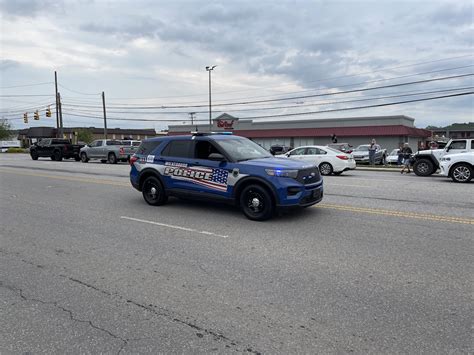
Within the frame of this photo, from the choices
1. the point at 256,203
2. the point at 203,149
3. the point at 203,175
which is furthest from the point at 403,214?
the point at 203,149

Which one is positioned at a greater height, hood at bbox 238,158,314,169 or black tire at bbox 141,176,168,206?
hood at bbox 238,158,314,169

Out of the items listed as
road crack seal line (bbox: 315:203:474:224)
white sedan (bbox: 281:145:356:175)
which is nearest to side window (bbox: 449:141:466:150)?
white sedan (bbox: 281:145:356:175)

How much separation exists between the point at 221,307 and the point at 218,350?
707 millimetres

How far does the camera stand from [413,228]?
641cm

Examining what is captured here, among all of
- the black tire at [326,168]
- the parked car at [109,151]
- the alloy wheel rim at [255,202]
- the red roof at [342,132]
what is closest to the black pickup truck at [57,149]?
the parked car at [109,151]

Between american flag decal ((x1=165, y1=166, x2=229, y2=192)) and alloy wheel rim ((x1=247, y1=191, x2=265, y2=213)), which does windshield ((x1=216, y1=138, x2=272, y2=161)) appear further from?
alloy wheel rim ((x1=247, y1=191, x2=265, y2=213))

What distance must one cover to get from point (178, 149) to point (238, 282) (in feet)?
16.0

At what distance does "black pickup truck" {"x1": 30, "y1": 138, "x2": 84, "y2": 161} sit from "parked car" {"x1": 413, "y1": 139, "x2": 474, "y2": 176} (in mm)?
25557

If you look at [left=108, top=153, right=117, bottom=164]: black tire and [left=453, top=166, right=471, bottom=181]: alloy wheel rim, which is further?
[left=108, top=153, right=117, bottom=164]: black tire

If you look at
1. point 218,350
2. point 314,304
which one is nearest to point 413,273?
point 314,304

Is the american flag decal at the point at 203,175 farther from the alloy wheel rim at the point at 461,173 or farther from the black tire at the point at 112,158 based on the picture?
the black tire at the point at 112,158

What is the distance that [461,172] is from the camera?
13500 mm

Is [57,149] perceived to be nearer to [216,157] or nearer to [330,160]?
[330,160]

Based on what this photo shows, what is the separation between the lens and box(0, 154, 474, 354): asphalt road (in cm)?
309
